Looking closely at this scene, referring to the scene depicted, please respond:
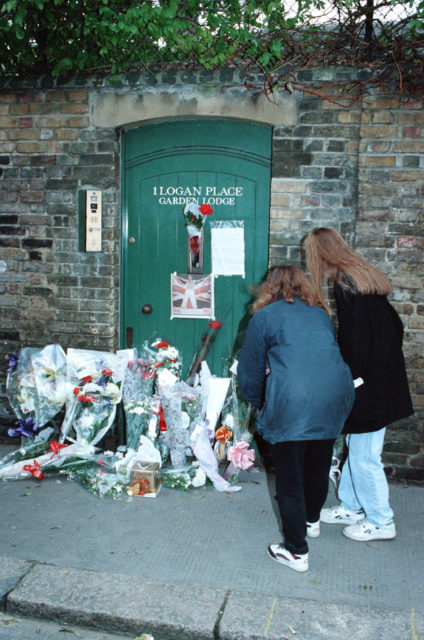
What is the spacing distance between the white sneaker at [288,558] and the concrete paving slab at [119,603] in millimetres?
467

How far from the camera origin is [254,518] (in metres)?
3.92

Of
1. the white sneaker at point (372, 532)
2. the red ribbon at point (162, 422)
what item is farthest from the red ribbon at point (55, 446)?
the white sneaker at point (372, 532)

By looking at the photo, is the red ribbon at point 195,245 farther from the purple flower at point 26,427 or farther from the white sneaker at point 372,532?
the white sneaker at point 372,532

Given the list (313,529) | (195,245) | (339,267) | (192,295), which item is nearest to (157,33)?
(195,245)

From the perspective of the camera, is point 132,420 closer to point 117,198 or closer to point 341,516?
point 341,516

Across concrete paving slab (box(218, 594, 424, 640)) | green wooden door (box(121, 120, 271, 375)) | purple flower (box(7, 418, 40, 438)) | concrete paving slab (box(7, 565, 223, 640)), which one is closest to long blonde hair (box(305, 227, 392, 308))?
green wooden door (box(121, 120, 271, 375))

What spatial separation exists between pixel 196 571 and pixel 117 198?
287 cm

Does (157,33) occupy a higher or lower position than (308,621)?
higher

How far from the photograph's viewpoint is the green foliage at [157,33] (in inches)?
163

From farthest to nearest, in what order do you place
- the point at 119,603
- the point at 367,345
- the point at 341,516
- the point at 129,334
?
the point at 129,334
the point at 341,516
the point at 367,345
the point at 119,603

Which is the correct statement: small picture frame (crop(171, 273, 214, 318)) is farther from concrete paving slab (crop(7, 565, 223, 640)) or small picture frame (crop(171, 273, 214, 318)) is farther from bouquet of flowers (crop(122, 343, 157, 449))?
concrete paving slab (crop(7, 565, 223, 640))

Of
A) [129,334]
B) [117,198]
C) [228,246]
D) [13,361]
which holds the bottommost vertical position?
[13,361]

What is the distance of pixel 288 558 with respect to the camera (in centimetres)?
334

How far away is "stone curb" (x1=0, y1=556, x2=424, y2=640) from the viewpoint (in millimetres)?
2814
